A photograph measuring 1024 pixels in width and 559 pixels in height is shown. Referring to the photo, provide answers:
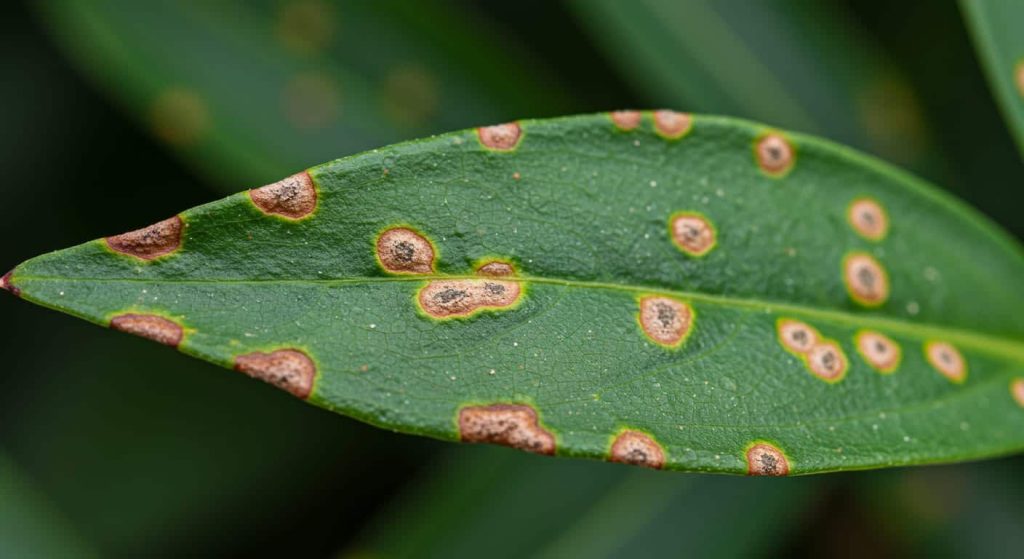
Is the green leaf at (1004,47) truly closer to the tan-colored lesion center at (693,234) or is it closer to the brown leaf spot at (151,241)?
the tan-colored lesion center at (693,234)

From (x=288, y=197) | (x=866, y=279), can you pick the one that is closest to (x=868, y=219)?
(x=866, y=279)

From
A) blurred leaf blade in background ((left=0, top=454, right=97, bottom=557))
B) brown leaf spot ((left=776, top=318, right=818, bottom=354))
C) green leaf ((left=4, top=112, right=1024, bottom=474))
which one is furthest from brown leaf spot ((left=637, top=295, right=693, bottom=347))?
blurred leaf blade in background ((left=0, top=454, right=97, bottom=557))

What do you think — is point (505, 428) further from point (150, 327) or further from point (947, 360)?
point (947, 360)

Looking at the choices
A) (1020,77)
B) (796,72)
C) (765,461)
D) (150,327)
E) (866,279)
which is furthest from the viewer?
(796,72)

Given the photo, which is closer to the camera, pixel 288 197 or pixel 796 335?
pixel 288 197

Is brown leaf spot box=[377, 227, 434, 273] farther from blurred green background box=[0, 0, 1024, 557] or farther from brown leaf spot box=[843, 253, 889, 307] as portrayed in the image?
blurred green background box=[0, 0, 1024, 557]

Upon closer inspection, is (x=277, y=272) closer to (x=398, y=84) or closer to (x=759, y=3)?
(x=398, y=84)
